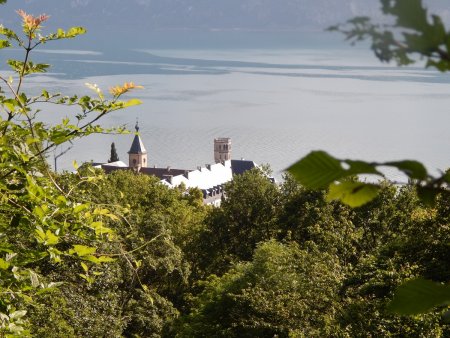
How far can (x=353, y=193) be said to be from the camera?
0.80 m

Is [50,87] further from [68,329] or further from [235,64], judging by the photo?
[68,329]

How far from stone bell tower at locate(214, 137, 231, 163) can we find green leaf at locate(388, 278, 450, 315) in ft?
307

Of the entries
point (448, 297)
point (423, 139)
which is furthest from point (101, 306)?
point (423, 139)

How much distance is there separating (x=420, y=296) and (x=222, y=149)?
311 feet

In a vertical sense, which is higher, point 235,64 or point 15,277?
point 15,277

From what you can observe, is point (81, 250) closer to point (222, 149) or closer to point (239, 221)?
point (239, 221)

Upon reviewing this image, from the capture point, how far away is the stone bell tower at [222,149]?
9456cm

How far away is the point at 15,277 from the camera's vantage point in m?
3.64

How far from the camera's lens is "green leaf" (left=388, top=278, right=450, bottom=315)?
30.1 inches

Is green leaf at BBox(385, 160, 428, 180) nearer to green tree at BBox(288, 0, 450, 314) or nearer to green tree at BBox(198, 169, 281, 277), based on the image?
green tree at BBox(288, 0, 450, 314)

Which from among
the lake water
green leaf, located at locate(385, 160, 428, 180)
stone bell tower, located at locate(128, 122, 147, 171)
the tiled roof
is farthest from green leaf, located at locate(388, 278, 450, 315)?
the tiled roof

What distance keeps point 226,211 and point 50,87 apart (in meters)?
102

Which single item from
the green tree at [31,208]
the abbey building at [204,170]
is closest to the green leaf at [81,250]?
the green tree at [31,208]

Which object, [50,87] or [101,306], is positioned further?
[50,87]
